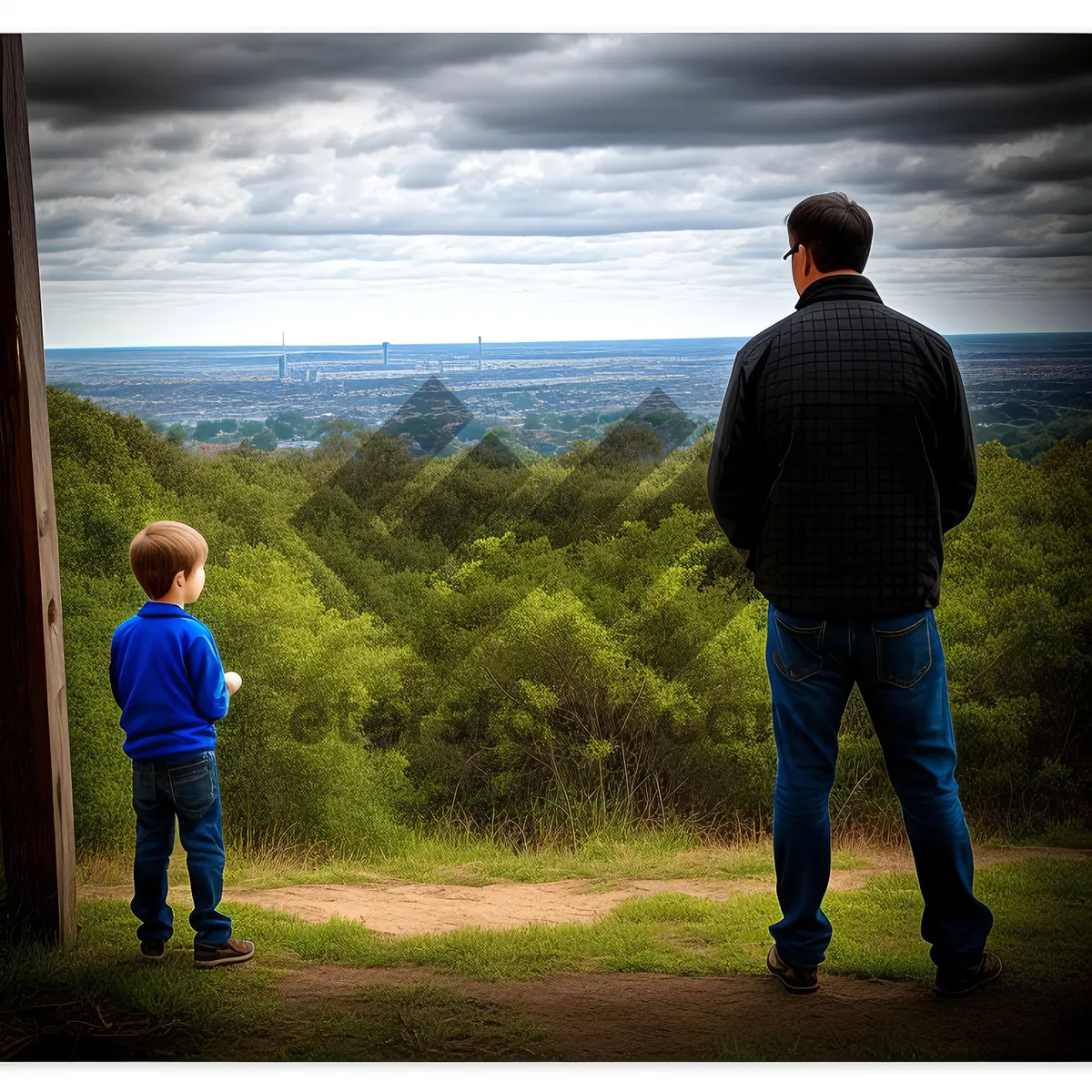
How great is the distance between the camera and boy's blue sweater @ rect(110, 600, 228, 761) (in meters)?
2.66

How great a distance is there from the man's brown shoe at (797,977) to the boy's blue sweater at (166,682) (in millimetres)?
1483

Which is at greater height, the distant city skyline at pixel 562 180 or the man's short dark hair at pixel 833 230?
the distant city skyline at pixel 562 180

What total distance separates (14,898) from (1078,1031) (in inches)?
105

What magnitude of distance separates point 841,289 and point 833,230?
0.43ft

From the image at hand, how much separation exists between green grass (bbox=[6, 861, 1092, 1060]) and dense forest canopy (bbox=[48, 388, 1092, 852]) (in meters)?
0.97

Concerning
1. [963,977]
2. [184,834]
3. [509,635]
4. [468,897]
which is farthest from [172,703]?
[509,635]

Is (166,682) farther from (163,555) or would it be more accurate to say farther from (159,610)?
(163,555)

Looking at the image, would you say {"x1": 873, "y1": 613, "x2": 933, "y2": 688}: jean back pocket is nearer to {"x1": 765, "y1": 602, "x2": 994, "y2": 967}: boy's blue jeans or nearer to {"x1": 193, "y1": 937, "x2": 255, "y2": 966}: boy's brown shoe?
{"x1": 765, "y1": 602, "x2": 994, "y2": 967}: boy's blue jeans

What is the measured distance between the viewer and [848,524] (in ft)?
8.00

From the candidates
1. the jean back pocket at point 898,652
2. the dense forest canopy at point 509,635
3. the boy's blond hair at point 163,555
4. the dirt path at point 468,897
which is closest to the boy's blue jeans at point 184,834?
the boy's blond hair at point 163,555

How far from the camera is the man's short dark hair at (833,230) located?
2500 mm

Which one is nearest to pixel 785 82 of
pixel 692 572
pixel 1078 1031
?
pixel 692 572

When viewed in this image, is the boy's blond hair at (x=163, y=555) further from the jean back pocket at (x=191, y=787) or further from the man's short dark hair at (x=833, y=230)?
the man's short dark hair at (x=833, y=230)

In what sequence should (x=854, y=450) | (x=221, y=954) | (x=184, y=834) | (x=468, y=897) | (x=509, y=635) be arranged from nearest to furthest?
(x=854, y=450) < (x=184, y=834) < (x=221, y=954) < (x=468, y=897) < (x=509, y=635)
